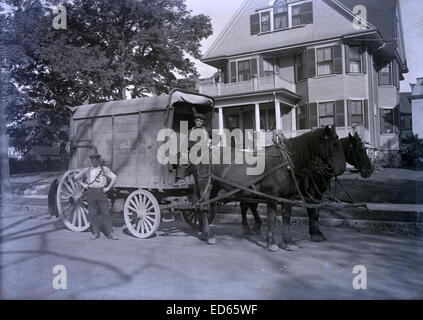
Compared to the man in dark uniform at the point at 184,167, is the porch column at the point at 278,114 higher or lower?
higher

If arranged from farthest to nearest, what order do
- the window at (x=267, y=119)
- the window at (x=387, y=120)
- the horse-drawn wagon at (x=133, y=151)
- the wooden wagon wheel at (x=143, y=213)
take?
the window at (x=387, y=120)
the window at (x=267, y=119)
the horse-drawn wagon at (x=133, y=151)
the wooden wagon wheel at (x=143, y=213)

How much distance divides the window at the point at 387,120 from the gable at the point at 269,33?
625cm

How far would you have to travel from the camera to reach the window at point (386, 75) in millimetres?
23312

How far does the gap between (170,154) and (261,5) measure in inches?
622

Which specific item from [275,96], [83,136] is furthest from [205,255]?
[275,96]

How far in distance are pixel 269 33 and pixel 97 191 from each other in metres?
16.7

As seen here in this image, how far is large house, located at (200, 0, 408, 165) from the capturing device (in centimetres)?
1997

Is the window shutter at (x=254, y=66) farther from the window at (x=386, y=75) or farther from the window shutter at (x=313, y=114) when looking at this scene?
the window at (x=386, y=75)

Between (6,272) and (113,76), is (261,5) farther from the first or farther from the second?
(6,272)

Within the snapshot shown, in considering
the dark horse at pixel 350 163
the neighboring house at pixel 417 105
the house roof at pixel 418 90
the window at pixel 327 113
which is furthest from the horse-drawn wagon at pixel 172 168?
the house roof at pixel 418 90

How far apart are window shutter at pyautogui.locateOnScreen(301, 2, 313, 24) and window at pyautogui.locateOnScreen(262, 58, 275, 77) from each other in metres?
3.01

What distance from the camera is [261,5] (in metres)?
20.8

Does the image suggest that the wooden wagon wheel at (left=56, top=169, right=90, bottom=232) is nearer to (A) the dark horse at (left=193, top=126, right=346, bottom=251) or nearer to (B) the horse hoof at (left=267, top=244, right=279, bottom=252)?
(A) the dark horse at (left=193, top=126, right=346, bottom=251)

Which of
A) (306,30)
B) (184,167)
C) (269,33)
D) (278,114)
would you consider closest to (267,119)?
(278,114)
